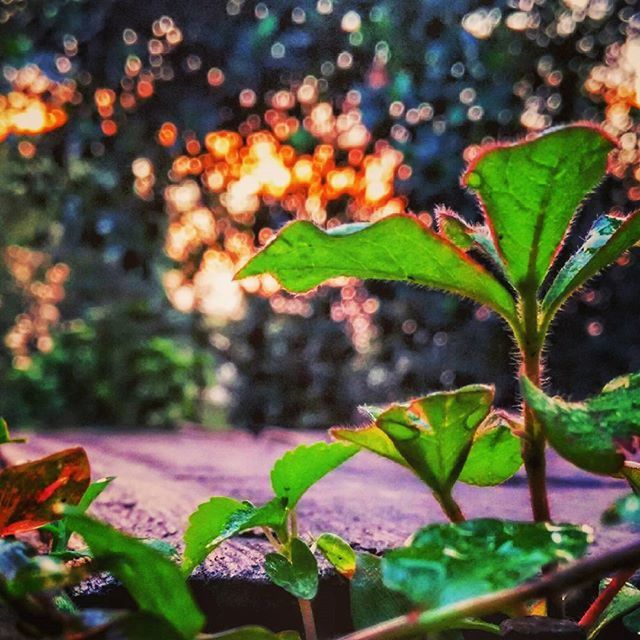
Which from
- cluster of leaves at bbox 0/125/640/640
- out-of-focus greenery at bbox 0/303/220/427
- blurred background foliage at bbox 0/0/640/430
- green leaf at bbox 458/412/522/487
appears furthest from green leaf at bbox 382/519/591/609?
out-of-focus greenery at bbox 0/303/220/427

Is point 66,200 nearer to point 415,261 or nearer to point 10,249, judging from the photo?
point 415,261

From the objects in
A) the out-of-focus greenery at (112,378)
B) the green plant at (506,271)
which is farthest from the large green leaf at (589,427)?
the out-of-focus greenery at (112,378)

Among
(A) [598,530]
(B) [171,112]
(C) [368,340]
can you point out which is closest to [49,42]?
(B) [171,112]

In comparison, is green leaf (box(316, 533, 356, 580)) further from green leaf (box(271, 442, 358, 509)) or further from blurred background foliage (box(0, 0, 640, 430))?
blurred background foliage (box(0, 0, 640, 430))

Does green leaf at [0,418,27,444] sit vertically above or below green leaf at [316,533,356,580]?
above

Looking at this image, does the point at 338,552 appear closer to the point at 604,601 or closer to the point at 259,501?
the point at 604,601
